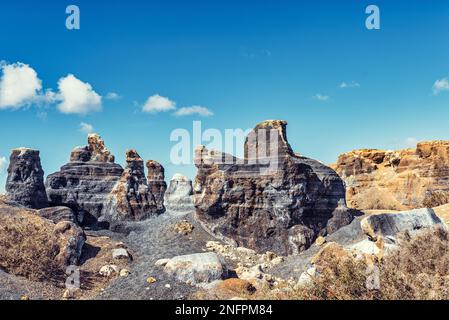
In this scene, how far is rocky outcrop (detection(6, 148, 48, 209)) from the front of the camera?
1188 inches

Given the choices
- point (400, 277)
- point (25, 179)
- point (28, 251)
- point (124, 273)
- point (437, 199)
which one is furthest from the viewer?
point (437, 199)

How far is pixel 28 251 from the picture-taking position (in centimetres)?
1844

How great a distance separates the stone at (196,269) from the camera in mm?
17219

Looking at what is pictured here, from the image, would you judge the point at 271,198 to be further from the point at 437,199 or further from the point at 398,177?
the point at 398,177

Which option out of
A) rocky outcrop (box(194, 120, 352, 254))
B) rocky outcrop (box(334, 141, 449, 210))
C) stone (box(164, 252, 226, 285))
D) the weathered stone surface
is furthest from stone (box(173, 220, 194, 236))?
rocky outcrop (box(334, 141, 449, 210))

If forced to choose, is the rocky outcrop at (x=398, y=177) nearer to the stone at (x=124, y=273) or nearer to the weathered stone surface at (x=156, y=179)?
the weathered stone surface at (x=156, y=179)

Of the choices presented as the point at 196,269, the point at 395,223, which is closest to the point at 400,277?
the point at 395,223

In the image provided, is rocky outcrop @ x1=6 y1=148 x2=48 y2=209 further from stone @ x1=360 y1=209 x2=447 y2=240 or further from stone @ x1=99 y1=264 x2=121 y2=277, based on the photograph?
stone @ x1=360 y1=209 x2=447 y2=240

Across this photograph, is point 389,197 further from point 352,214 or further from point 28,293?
point 28,293

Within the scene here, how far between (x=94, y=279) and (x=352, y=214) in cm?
1777

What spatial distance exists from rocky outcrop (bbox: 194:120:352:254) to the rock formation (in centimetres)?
1640

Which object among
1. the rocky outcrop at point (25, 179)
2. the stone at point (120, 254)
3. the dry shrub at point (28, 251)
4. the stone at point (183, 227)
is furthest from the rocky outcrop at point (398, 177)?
the dry shrub at point (28, 251)

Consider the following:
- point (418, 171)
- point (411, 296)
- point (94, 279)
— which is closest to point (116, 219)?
point (94, 279)

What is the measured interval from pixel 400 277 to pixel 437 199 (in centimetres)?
2849
